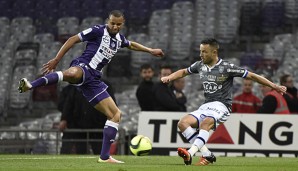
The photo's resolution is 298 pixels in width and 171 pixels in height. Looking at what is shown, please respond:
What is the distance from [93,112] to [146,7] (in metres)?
7.94

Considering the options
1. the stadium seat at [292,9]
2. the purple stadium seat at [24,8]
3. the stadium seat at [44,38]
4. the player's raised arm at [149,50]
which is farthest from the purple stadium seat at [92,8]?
the player's raised arm at [149,50]

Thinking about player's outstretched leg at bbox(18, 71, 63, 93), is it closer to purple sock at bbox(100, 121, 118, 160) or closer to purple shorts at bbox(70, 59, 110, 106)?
purple shorts at bbox(70, 59, 110, 106)

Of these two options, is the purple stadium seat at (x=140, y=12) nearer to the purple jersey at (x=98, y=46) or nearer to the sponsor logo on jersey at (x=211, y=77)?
the purple jersey at (x=98, y=46)

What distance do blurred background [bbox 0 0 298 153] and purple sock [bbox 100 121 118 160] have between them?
8155mm

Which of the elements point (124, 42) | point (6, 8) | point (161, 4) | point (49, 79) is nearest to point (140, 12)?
point (161, 4)

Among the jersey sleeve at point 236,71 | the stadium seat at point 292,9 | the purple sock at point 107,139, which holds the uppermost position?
the stadium seat at point 292,9

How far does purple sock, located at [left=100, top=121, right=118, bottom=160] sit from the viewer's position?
1200cm

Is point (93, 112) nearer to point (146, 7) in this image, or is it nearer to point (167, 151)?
point (167, 151)

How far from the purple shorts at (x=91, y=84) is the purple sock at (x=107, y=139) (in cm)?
39

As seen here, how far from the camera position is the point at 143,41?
76.4ft

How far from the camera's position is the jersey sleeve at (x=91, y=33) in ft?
39.4

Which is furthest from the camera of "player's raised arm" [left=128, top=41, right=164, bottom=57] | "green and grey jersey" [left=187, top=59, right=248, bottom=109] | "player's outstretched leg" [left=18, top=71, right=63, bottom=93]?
"player's raised arm" [left=128, top=41, right=164, bottom=57]

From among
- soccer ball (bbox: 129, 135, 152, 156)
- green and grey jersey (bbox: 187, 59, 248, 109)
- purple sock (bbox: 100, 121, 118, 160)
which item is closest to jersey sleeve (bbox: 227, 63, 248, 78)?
green and grey jersey (bbox: 187, 59, 248, 109)

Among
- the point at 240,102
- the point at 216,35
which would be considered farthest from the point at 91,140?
the point at 216,35
